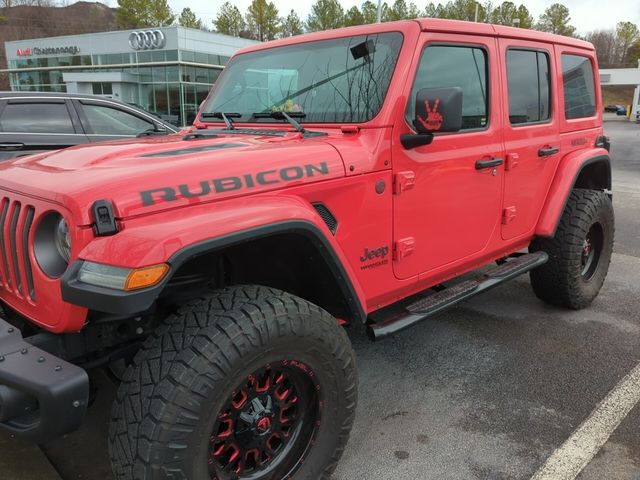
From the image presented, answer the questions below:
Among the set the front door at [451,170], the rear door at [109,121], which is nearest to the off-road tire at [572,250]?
the front door at [451,170]

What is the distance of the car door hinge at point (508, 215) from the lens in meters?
3.37

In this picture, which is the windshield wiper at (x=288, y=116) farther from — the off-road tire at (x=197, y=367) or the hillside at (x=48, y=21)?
the hillside at (x=48, y=21)

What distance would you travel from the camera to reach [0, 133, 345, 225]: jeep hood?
1776 millimetres

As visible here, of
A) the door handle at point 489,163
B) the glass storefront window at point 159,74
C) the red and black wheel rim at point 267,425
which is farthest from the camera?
the glass storefront window at point 159,74

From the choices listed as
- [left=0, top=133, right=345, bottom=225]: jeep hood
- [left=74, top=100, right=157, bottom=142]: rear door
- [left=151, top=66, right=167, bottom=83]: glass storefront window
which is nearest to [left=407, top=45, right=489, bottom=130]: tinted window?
[left=0, top=133, right=345, bottom=225]: jeep hood

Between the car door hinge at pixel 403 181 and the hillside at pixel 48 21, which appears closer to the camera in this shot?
the car door hinge at pixel 403 181

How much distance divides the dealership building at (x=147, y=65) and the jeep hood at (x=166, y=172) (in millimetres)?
27076

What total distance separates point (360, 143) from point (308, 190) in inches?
17.7

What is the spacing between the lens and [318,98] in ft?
9.37

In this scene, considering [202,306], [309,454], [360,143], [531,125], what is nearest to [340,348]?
[309,454]

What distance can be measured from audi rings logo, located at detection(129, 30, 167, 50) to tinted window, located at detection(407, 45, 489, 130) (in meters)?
31.4

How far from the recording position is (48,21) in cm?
8444

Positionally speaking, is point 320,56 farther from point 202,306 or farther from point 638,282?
point 638,282

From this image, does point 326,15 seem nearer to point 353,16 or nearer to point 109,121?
point 353,16
